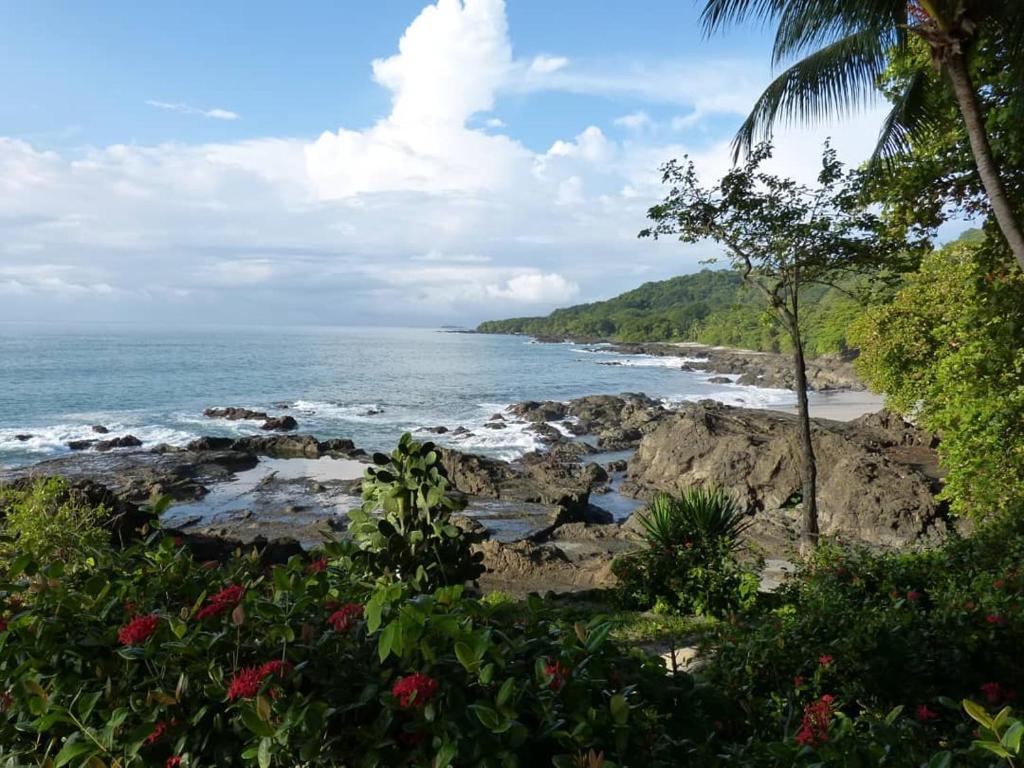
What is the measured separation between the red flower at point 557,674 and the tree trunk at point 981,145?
695cm

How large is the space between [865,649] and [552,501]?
1698 centimetres

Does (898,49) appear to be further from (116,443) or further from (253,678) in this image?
(116,443)

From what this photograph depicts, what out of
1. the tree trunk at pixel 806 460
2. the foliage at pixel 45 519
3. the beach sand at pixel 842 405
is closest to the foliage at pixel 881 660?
the tree trunk at pixel 806 460

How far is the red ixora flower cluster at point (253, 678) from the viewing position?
4.91 ft

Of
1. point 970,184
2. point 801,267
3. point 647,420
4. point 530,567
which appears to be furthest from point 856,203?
point 647,420

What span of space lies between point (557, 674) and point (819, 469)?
1758 cm

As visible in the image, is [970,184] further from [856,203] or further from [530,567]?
[530,567]

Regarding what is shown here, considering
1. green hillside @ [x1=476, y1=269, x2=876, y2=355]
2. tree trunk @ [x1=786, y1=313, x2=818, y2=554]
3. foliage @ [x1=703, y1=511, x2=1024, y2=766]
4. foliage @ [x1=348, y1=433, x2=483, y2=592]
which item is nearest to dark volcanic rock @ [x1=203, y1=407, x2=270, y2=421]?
green hillside @ [x1=476, y1=269, x2=876, y2=355]

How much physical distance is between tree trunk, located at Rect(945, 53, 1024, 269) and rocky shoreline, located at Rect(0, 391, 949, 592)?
5305mm

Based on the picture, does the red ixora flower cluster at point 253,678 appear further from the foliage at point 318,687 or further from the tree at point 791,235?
the tree at point 791,235

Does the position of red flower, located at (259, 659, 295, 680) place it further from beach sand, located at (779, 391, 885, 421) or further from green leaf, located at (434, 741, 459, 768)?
beach sand, located at (779, 391, 885, 421)

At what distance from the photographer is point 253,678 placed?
1522mm

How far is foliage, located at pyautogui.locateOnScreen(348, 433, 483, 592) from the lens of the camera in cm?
408

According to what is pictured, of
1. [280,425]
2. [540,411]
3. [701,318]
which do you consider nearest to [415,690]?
[280,425]
